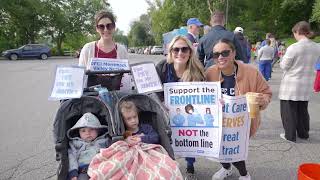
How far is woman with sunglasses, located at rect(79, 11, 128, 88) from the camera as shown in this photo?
175 inches

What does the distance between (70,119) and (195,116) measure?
128cm

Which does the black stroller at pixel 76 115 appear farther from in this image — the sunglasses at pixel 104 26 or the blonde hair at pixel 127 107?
the sunglasses at pixel 104 26

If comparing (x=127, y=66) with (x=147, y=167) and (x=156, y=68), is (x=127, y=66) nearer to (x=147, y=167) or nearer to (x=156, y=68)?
(x=156, y=68)

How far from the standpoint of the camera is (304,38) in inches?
235

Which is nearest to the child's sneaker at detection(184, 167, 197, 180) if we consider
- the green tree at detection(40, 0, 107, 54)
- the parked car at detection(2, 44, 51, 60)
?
the parked car at detection(2, 44, 51, 60)

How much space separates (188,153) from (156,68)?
3.34 feet

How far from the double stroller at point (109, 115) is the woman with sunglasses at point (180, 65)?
0.40 metres

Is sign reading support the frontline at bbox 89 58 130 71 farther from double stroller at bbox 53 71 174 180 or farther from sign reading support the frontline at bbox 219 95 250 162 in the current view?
sign reading support the frontline at bbox 219 95 250 162

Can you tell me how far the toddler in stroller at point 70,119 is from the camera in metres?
3.19

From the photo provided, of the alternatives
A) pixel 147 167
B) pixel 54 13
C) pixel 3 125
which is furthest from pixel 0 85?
pixel 54 13

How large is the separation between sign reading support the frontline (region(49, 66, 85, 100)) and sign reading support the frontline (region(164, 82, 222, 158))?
36.5 inches

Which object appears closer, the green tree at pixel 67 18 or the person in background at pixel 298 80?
the person in background at pixel 298 80

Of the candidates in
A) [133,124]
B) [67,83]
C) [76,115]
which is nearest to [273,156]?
[133,124]

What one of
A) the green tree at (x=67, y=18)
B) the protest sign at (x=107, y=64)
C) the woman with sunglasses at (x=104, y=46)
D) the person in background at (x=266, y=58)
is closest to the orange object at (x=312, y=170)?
the protest sign at (x=107, y=64)
